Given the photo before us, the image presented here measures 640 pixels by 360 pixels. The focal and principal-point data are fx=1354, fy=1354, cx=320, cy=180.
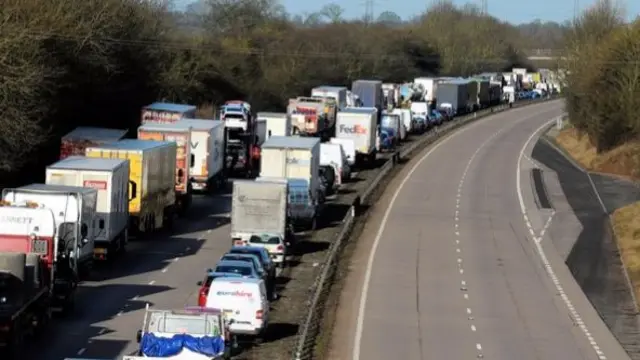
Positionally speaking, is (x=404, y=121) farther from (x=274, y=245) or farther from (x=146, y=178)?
(x=274, y=245)

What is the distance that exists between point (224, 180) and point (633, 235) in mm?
18554

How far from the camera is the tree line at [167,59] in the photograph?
4706 cm

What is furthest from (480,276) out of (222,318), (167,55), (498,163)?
(167,55)

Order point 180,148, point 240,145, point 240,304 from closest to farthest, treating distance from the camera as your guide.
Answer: point 240,304, point 180,148, point 240,145

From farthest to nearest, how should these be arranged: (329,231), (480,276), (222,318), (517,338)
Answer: (329,231) → (480,276) → (517,338) → (222,318)

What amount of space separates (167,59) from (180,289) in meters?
54.3

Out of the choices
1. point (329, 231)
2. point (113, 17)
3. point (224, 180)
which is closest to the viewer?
point (329, 231)

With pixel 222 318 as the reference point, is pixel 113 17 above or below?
above

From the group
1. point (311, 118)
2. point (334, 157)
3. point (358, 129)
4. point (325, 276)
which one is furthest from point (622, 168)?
point (325, 276)

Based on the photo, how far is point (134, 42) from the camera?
71.1 m

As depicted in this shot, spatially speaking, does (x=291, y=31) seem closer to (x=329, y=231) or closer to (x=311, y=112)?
(x=311, y=112)

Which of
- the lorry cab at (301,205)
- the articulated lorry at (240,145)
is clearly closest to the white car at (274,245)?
the lorry cab at (301,205)

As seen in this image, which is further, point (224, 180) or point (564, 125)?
point (564, 125)

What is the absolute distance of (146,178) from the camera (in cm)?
4197
